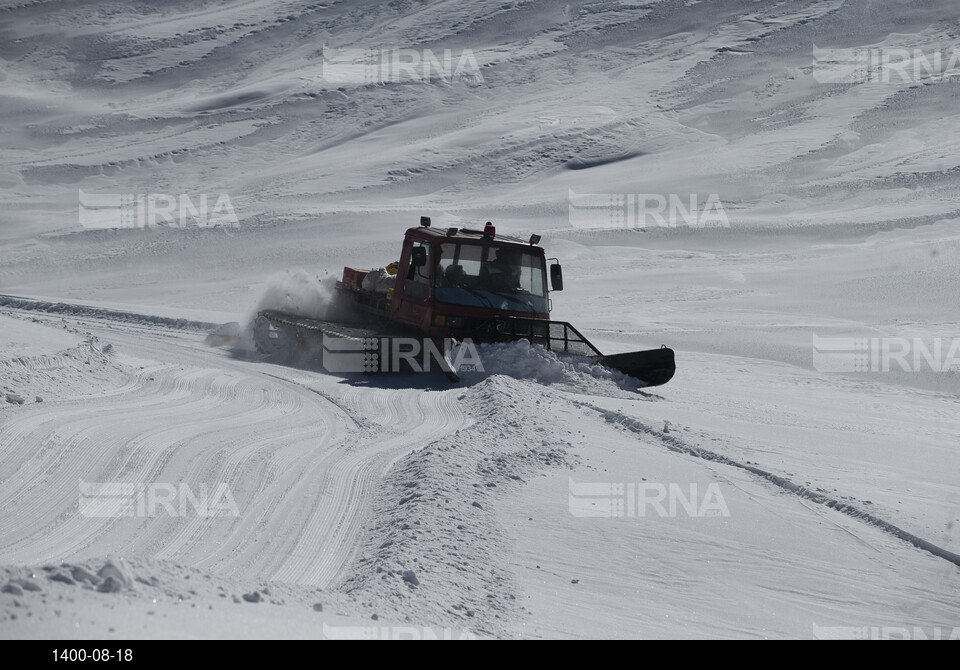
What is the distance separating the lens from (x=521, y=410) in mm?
9039

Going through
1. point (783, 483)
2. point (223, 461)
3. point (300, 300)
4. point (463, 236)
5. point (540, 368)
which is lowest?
point (783, 483)

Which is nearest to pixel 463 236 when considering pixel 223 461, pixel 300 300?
pixel 300 300

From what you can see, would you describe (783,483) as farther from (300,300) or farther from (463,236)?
(300,300)

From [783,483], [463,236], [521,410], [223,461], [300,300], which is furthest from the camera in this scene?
[300,300]

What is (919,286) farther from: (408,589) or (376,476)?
(408,589)

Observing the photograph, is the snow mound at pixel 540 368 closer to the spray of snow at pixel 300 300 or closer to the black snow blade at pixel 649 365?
the black snow blade at pixel 649 365

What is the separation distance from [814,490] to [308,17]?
238ft

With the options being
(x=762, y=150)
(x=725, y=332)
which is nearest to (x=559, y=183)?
(x=762, y=150)

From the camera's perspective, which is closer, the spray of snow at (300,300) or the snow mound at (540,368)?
the snow mound at (540,368)

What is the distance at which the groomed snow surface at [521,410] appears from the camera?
498cm

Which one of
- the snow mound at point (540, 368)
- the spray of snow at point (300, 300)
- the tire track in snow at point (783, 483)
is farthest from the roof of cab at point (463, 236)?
the tire track in snow at point (783, 483)

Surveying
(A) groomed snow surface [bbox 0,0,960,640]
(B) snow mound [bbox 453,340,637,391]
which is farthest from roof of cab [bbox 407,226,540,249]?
(A) groomed snow surface [bbox 0,0,960,640]

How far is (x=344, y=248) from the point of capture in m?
29.7

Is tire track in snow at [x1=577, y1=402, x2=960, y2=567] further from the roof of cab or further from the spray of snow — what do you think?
the spray of snow
